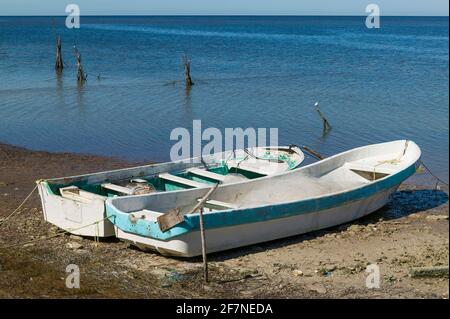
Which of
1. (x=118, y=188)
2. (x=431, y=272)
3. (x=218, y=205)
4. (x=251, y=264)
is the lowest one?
(x=251, y=264)

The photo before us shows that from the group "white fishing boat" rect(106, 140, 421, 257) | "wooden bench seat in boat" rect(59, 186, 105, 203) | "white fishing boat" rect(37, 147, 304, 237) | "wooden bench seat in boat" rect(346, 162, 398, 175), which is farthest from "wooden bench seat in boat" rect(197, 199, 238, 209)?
"wooden bench seat in boat" rect(346, 162, 398, 175)

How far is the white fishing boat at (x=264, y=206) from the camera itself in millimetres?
9953

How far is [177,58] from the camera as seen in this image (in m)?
42.4

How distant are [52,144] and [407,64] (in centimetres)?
2359

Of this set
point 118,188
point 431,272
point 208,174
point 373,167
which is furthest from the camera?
point 373,167

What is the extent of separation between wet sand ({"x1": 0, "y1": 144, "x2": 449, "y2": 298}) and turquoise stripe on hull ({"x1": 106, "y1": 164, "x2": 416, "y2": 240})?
0.49 meters

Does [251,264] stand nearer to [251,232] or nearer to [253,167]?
[251,232]

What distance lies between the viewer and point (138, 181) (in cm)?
1226

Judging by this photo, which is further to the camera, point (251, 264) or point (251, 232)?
point (251, 232)

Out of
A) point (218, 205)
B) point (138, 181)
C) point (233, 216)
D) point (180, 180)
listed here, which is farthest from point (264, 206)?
point (138, 181)

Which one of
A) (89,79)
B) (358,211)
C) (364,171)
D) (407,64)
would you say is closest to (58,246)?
(358,211)

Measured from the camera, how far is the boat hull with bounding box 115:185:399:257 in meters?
9.96

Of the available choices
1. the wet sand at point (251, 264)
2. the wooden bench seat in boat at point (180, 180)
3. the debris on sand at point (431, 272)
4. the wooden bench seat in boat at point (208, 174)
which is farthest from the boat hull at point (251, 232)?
the debris on sand at point (431, 272)

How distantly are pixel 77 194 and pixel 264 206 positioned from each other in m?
3.10
